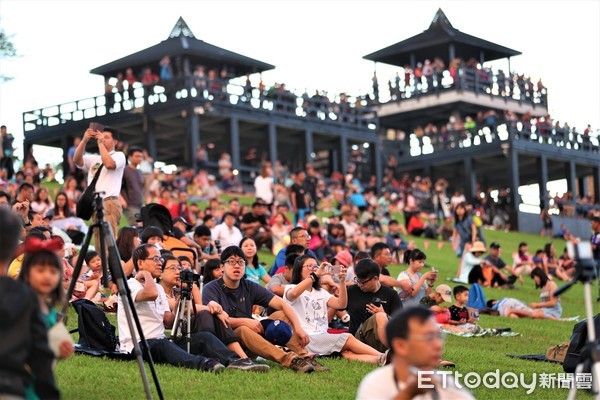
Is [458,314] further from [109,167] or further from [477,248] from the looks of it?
[477,248]

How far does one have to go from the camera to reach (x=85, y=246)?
8797 mm

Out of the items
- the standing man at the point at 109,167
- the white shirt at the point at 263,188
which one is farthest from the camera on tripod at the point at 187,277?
the white shirt at the point at 263,188

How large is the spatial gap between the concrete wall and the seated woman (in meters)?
35.6

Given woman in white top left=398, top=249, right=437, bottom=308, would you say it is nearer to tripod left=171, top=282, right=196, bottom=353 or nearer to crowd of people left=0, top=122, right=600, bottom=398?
crowd of people left=0, top=122, right=600, bottom=398

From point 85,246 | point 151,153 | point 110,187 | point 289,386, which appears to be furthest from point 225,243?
point 151,153

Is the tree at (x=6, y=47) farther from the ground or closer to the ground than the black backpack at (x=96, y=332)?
farther from the ground

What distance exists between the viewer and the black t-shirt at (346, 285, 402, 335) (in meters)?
12.8

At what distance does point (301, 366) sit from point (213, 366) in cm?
98

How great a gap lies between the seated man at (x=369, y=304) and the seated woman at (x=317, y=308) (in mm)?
281

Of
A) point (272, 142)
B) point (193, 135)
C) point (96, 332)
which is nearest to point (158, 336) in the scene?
point (96, 332)

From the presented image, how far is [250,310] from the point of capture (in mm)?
12094

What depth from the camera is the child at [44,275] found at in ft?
21.9

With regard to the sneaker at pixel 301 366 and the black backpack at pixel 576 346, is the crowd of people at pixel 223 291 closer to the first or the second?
the sneaker at pixel 301 366

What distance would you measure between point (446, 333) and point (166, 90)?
28911 millimetres
